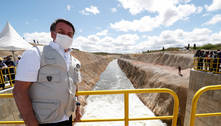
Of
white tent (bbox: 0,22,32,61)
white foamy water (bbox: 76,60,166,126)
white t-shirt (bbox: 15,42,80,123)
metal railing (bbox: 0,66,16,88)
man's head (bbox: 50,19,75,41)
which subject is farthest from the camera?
white foamy water (bbox: 76,60,166,126)

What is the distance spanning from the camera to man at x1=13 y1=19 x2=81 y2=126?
4.05 feet

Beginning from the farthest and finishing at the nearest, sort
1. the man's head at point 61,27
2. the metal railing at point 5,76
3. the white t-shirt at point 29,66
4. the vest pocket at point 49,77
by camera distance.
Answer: the metal railing at point 5,76
the man's head at point 61,27
the vest pocket at point 49,77
the white t-shirt at point 29,66

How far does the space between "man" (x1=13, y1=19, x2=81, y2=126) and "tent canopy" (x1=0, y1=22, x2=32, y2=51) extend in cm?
710

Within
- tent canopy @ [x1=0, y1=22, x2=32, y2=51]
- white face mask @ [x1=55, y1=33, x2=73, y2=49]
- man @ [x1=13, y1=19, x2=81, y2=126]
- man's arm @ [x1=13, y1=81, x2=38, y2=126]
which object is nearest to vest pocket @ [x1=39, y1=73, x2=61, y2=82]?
man @ [x1=13, y1=19, x2=81, y2=126]

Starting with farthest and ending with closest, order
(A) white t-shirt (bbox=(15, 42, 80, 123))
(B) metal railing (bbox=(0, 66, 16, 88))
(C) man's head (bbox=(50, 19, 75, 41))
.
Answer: (B) metal railing (bbox=(0, 66, 16, 88)), (C) man's head (bbox=(50, 19, 75, 41)), (A) white t-shirt (bbox=(15, 42, 80, 123))

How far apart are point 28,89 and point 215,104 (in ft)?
27.1

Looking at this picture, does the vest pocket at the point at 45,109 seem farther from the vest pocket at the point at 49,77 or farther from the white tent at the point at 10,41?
the white tent at the point at 10,41

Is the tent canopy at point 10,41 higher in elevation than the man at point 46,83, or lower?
higher

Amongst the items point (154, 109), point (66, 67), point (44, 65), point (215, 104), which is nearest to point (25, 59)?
point (44, 65)

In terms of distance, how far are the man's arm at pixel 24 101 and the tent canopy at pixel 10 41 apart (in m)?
7.27

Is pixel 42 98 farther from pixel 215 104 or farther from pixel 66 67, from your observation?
pixel 215 104

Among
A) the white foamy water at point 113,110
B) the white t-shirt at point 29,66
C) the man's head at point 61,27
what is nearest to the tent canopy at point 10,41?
the man's head at point 61,27

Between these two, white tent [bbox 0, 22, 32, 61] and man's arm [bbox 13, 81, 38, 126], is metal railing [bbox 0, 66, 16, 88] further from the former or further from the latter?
man's arm [bbox 13, 81, 38, 126]

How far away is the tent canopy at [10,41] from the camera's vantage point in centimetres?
636
